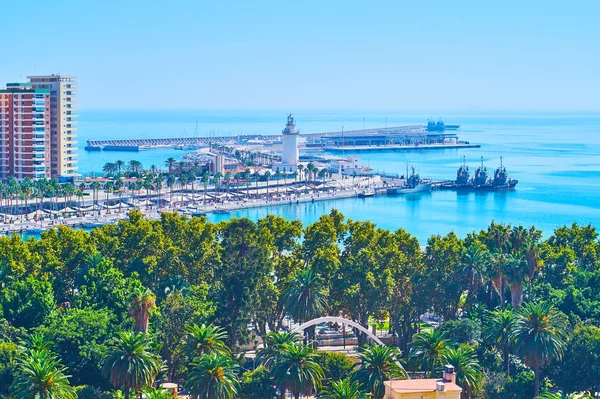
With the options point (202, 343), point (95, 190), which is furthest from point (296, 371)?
point (95, 190)

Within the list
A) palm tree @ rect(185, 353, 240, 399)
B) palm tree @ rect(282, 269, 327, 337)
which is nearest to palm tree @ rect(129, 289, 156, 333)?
palm tree @ rect(185, 353, 240, 399)

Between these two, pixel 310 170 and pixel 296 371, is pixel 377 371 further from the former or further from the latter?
pixel 310 170

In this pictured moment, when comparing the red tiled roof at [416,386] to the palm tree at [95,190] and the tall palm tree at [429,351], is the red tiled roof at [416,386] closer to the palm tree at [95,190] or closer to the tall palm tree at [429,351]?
the tall palm tree at [429,351]

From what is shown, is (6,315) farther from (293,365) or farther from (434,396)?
(434,396)

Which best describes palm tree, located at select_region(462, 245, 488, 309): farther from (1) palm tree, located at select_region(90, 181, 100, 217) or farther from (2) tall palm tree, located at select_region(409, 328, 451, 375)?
(1) palm tree, located at select_region(90, 181, 100, 217)

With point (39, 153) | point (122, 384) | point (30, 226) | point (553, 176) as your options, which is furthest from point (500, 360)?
point (553, 176)
